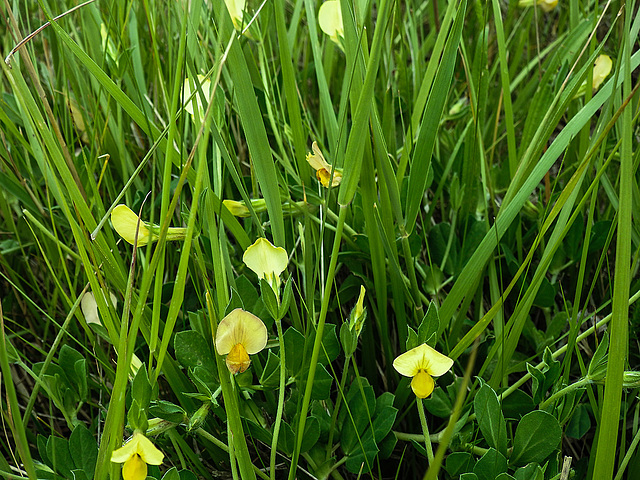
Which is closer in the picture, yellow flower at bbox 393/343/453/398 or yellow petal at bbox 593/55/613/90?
yellow flower at bbox 393/343/453/398

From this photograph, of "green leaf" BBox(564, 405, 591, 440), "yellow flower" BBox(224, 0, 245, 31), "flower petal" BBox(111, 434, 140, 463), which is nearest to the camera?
"flower petal" BBox(111, 434, 140, 463)

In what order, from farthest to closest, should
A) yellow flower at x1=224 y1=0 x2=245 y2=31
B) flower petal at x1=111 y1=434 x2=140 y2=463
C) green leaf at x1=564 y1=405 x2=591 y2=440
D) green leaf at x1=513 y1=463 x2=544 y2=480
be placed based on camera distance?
yellow flower at x1=224 y1=0 x2=245 y2=31, green leaf at x1=564 y1=405 x2=591 y2=440, green leaf at x1=513 y1=463 x2=544 y2=480, flower petal at x1=111 y1=434 x2=140 y2=463

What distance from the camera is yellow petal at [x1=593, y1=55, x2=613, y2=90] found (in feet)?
2.46

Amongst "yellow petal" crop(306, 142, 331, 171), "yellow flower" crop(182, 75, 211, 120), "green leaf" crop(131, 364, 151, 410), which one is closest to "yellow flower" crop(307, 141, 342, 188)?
"yellow petal" crop(306, 142, 331, 171)

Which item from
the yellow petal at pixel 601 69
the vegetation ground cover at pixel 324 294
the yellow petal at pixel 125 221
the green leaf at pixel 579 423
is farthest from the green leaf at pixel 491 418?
the yellow petal at pixel 601 69

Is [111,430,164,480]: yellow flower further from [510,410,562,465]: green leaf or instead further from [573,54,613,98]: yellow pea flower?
[573,54,613,98]: yellow pea flower

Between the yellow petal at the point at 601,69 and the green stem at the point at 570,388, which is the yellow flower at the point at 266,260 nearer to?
the green stem at the point at 570,388

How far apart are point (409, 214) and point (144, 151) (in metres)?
0.52

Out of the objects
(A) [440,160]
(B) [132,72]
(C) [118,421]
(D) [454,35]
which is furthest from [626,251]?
(B) [132,72]

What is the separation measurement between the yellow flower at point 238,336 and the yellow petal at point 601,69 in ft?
1.88

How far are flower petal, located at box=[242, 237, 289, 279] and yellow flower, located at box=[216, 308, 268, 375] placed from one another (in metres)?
0.05

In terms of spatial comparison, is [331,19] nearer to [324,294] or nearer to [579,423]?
[324,294]

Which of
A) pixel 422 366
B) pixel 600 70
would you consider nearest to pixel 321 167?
pixel 422 366

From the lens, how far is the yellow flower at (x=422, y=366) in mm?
483
